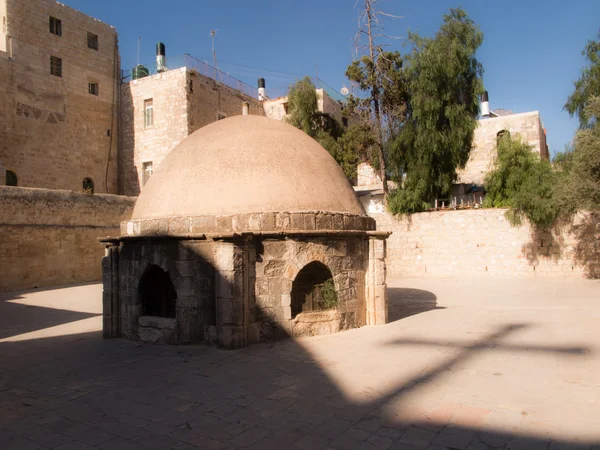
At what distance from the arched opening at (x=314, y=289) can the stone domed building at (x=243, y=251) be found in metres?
0.02

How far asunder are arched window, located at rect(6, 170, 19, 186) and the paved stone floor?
A: 49.2 feet

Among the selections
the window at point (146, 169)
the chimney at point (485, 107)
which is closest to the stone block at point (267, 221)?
the window at point (146, 169)

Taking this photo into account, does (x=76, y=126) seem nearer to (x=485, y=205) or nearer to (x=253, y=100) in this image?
(x=253, y=100)

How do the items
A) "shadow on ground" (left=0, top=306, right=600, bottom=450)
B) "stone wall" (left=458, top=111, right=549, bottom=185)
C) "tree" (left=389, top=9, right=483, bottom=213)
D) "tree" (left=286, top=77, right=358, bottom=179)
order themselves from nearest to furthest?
1. "shadow on ground" (left=0, top=306, right=600, bottom=450)
2. "tree" (left=389, top=9, right=483, bottom=213)
3. "stone wall" (left=458, top=111, right=549, bottom=185)
4. "tree" (left=286, top=77, right=358, bottom=179)

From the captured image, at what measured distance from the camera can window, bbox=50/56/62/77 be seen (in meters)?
22.2

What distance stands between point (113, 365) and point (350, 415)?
3.56 metres

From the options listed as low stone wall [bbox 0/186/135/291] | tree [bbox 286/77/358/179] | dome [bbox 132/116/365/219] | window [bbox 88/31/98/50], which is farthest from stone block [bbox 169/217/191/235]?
window [bbox 88/31/98/50]

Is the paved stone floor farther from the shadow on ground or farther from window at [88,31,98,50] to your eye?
window at [88,31,98,50]

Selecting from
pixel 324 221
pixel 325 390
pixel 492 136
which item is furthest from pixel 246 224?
pixel 492 136

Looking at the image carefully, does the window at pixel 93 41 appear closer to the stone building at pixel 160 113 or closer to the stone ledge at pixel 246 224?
the stone building at pixel 160 113

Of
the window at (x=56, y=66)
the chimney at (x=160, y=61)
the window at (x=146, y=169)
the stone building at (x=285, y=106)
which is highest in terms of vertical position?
the chimney at (x=160, y=61)

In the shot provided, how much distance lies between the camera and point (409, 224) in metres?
18.8

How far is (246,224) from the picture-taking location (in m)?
6.81

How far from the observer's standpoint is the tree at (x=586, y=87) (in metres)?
17.0
